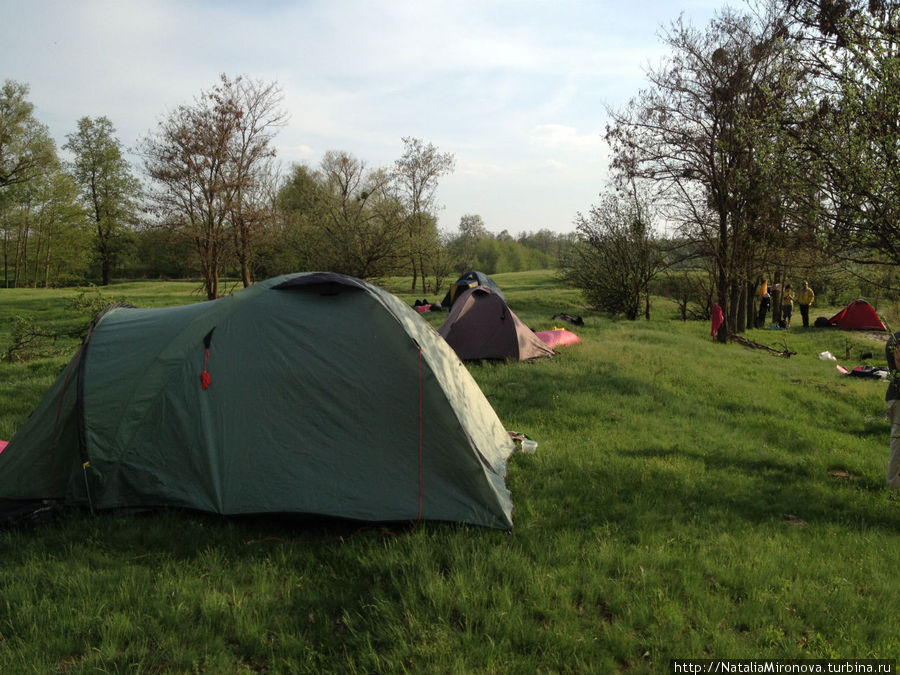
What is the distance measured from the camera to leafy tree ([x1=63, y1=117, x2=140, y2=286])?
34906 millimetres

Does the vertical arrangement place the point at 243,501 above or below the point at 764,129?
below

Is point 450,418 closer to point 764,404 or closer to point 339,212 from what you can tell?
point 764,404

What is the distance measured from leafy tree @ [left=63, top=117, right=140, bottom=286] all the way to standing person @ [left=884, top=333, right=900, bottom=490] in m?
38.0

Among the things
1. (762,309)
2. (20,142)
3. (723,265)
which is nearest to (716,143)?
(723,265)

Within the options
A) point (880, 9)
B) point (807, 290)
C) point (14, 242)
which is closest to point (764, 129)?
point (880, 9)

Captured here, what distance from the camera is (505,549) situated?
388 cm

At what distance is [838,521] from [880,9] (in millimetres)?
7822

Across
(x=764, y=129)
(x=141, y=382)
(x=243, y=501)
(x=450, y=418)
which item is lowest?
(x=243, y=501)

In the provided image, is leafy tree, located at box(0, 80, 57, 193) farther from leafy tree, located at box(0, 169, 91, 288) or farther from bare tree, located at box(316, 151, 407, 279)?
bare tree, located at box(316, 151, 407, 279)

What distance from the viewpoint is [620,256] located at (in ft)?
66.5

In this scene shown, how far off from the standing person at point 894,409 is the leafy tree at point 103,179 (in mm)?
38033

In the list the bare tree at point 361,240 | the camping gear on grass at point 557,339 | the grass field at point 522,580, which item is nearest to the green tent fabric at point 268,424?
the grass field at point 522,580

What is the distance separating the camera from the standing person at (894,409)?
5364mm

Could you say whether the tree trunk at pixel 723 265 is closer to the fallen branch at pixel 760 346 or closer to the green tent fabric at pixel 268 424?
the fallen branch at pixel 760 346
